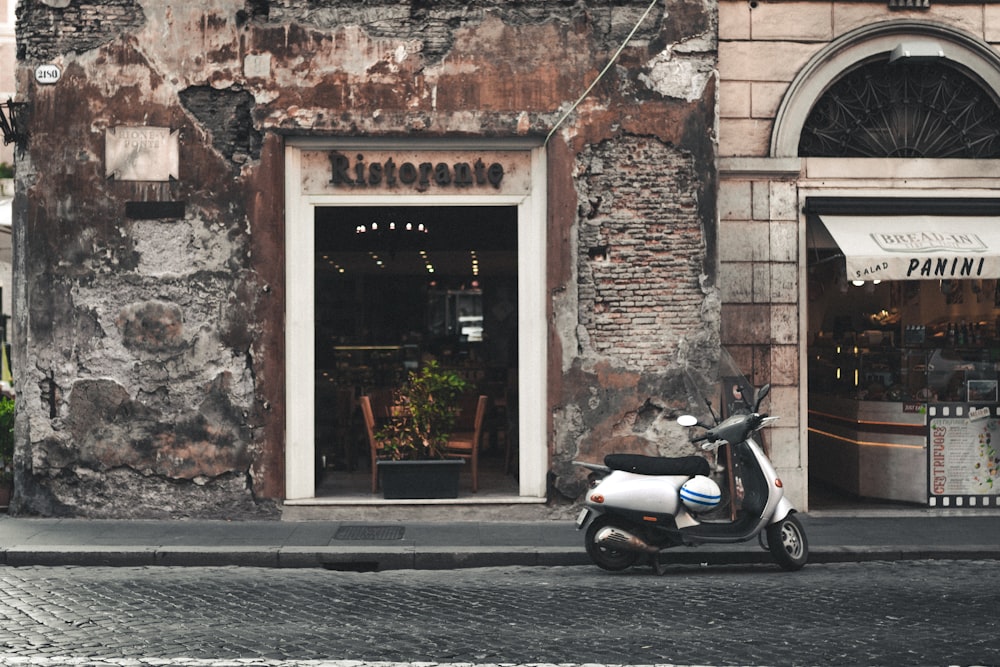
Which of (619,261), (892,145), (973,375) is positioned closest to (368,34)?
(619,261)

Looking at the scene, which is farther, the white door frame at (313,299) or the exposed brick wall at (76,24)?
the white door frame at (313,299)

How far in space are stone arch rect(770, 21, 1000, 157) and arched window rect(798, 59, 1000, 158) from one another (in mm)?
155

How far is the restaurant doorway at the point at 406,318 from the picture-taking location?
492 inches

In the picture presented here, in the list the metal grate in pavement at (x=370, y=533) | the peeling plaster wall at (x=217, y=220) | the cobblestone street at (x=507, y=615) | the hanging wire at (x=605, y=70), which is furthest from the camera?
the hanging wire at (x=605, y=70)

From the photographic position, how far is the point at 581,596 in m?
7.87

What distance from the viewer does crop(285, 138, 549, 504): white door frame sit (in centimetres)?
1141

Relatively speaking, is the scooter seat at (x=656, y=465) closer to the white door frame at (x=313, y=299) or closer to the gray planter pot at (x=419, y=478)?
the white door frame at (x=313, y=299)

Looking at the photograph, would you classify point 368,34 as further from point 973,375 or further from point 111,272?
point 973,375

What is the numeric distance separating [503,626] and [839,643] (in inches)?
76.1

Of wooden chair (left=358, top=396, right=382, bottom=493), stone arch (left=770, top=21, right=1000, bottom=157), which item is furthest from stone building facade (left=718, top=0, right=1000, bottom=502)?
wooden chair (left=358, top=396, right=382, bottom=493)

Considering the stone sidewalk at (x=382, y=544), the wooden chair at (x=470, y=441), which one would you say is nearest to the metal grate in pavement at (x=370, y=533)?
the stone sidewalk at (x=382, y=544)

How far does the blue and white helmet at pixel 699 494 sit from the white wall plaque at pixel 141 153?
5871mm

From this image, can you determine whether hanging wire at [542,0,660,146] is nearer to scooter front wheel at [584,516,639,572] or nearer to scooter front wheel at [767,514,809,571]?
scooter front wheel at [584,516,639,572]

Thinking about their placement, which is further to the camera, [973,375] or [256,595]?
[973,375]
